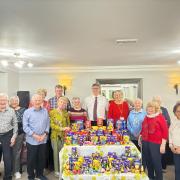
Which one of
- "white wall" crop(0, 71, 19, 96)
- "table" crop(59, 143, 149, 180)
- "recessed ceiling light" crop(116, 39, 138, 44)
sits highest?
"recessed ceiling light" crop(116, 39, 138, 44)

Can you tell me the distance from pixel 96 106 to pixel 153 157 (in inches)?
45.7

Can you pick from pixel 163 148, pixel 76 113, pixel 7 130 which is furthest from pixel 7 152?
pixel 163 148

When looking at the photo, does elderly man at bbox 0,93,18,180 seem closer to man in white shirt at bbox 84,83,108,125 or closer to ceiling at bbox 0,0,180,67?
ceiling at bbox 0,0,180,67

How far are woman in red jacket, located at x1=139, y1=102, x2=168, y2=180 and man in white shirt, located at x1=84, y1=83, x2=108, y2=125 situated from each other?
78 cm

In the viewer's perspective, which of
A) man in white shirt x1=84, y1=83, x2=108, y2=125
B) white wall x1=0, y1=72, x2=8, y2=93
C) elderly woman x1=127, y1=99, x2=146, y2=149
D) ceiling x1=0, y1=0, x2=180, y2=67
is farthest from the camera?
white wall x1=0, y1=72, x2=8, y2=93

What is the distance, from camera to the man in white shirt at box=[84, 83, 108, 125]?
389 centimetres

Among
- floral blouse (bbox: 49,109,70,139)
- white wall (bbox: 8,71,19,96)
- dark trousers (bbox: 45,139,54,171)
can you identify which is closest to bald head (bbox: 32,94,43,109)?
floral blouse (bbox: 49,109,70,139)

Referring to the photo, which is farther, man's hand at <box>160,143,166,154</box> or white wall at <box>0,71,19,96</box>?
white wall at <box>0,71,19,96</box>

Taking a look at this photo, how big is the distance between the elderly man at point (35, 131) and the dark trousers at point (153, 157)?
4.47ft

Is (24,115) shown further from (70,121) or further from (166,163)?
(166,163)

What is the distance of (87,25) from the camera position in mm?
2854

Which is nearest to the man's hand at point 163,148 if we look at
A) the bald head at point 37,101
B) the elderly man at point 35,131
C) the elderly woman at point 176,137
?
the elderly woman at point 176,137

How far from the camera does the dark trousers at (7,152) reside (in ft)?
11.0

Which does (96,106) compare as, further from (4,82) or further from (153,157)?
(4,82)
